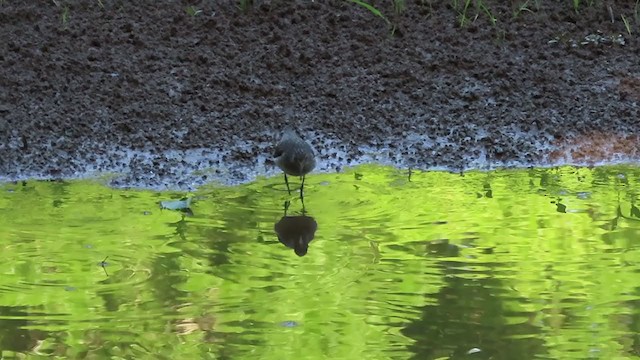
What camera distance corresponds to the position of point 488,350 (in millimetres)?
3385

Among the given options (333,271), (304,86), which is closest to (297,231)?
(333,271)

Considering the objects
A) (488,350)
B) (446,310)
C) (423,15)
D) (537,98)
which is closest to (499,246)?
(446,310)

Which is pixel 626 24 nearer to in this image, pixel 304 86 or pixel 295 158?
pixel 304 86

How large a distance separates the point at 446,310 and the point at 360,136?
254cm

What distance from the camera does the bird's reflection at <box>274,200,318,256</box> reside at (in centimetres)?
444

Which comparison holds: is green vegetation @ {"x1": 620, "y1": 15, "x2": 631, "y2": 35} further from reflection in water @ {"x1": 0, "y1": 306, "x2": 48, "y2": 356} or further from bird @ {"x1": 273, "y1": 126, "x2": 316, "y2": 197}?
reflection in water @ {"x1": 0, "y1": 306, "x2": 48, "y2": 356}

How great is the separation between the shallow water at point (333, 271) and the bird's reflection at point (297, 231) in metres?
0.02

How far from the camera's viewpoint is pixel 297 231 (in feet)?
15.2

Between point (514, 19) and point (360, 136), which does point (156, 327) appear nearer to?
point (360, 136)

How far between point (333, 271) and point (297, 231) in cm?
53

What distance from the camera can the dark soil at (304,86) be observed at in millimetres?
5934

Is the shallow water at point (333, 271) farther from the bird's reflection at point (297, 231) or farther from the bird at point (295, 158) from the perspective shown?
the bird at point (295, 158)

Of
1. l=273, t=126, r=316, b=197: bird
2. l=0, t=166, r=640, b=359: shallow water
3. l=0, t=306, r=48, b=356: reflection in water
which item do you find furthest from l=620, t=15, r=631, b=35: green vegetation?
l=0, t=306, r=48, b=356: reflection in water

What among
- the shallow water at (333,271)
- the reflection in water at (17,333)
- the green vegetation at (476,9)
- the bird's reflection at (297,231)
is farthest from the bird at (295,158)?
the green vegetation at (476,9)
